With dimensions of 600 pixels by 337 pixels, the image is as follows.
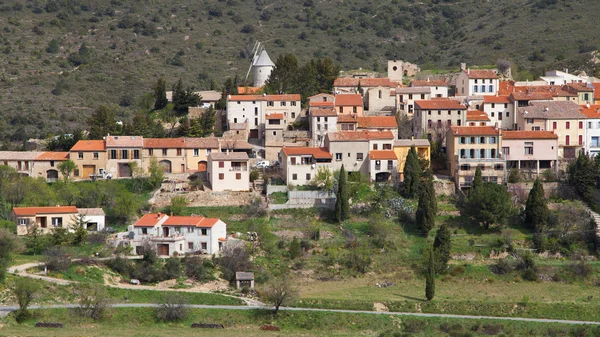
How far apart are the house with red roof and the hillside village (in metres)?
0.08

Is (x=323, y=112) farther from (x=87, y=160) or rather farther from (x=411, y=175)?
(x=87, y=160)

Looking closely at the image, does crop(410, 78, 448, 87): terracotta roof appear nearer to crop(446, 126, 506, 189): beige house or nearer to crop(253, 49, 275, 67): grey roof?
crop(253, 49, 275, 67): grey roof

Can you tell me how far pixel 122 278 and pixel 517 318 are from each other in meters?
19.7

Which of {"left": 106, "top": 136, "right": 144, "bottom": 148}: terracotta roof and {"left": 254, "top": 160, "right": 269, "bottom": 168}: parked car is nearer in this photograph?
{"left": 106, "top": 136, "right": 144, "bottom": 148}: terracotta roof

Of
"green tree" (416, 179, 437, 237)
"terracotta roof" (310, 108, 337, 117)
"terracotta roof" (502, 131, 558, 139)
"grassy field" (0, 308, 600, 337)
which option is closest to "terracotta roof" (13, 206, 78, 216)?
"grassy field" (0, 308, 600, 337)

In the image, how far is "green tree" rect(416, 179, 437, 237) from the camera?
6608 cm

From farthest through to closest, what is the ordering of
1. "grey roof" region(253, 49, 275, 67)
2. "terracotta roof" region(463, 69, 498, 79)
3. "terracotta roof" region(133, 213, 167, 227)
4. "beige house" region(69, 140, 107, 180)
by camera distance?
"grey roof" region(253, 49, 275, 67) → "terracotta roof" region(463, 69, 498, 79) → "beige house" region(69, 140, 107, 180) → "terracotta roof" region(133, 213, 167, 227)

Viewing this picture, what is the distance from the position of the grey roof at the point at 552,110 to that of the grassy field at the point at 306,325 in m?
21.4

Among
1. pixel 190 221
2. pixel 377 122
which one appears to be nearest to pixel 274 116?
pixel 377 122

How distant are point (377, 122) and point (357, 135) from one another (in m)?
3.90

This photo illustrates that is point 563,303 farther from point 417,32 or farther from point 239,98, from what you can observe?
point 417,32

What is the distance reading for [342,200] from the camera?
221 feet

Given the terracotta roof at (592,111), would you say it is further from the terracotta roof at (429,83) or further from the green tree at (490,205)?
the green tree at (490,205)

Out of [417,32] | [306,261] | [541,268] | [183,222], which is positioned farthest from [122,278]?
[417,32]
